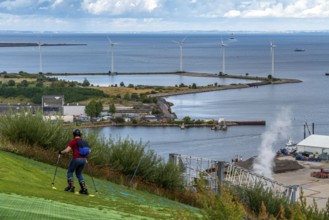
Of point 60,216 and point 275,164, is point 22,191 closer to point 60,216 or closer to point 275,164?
point 60,216

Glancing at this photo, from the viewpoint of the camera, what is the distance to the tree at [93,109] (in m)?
42.1

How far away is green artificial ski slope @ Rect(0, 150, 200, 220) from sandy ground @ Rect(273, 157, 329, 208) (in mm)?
11806

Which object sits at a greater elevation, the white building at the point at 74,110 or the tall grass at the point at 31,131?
the tall grass at the point at 31,131

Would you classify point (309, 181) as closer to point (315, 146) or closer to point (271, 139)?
point (315, 146)

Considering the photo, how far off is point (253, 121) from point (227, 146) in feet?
28.3

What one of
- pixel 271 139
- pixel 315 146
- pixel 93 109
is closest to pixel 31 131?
pixel 315 146

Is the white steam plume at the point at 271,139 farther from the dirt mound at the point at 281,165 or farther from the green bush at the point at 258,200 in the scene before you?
the green bush at the point at 258,200

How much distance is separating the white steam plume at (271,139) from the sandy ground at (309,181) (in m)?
0.80

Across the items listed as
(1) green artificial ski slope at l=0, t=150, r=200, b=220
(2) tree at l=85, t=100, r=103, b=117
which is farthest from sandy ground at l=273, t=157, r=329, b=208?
(2) tree at l=85, t=100, r=103, b=117

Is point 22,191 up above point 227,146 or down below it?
above

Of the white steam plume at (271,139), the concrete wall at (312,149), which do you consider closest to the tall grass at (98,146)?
the white steam plume at (271,139)

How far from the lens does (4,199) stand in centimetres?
548

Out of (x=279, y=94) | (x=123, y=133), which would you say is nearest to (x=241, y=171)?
(x=123, y=133)

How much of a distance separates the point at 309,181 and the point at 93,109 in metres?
21.7
